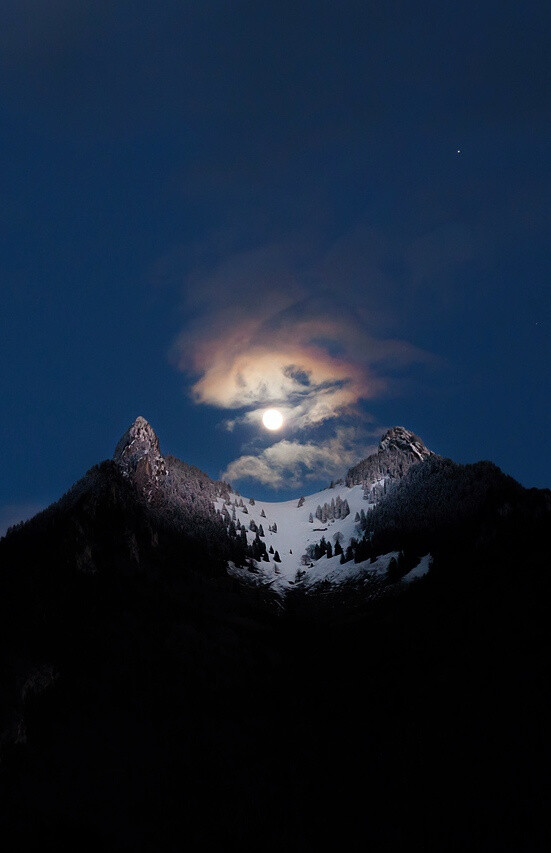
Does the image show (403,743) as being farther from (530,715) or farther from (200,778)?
(200,778)

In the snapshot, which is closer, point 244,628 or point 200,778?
point 200,778

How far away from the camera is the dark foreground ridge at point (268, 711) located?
82750 mm

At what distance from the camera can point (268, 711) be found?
4788 inches

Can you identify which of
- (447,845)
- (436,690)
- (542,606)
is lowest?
(447,845)

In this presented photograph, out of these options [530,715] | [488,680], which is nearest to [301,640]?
[488,680]

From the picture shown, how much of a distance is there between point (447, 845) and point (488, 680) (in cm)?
5035

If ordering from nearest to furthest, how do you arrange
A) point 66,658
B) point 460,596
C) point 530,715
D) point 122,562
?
point 530,715 → point 66,658 → point 460,596 → point 122,562

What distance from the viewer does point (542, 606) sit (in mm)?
139750

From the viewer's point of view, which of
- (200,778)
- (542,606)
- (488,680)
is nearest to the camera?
(200,778)

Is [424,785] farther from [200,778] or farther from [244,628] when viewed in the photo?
[244,628]

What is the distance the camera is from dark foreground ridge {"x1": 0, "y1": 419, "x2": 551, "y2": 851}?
82750 millimetres

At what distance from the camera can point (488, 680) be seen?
116938 millimetres

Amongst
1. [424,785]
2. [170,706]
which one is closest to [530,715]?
[424,785]

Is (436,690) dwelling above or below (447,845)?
above
